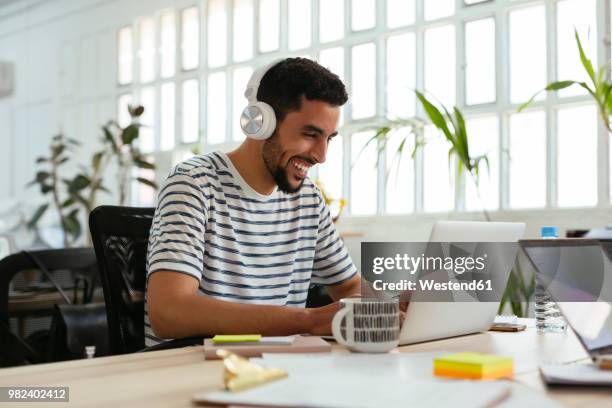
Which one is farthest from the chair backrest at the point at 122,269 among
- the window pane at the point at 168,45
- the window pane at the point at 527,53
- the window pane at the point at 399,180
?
the window pane at the point at 168,45

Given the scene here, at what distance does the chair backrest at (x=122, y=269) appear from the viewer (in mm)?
1793

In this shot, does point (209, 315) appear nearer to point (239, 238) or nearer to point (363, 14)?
point (239, 238)

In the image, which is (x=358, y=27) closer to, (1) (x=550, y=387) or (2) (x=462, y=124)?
(2) (x=462, y=124)

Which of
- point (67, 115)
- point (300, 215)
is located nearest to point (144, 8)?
point (67, 115)

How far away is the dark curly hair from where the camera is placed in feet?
6.41

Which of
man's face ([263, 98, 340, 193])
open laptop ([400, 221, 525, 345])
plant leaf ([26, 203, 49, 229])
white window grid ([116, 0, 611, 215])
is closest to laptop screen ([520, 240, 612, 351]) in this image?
open laptop ([400, 221, 525, 345])

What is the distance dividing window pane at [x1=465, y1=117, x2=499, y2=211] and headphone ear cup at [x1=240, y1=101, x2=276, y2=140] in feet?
8.72

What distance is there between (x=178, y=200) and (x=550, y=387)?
39.8 inches

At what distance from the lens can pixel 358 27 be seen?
17.6 ft

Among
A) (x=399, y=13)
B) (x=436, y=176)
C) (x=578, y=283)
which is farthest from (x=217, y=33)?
(x=578, y=283)

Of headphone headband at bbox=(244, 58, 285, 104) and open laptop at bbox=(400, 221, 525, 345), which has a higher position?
headphone headband at bbox=(244, 58, 285, 104)

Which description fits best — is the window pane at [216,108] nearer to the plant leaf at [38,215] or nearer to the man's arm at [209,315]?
the plant leaf at [38,215]

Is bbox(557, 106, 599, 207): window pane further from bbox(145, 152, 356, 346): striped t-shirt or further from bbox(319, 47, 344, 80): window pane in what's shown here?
bbox(145, 152, 356, 346): striped t-shirt

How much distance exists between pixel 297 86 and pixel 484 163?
8.84 ft
